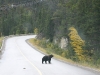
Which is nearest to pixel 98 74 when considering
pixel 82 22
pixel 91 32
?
pixel 91 32

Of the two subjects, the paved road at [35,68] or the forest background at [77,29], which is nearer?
the paved road at [35,68]

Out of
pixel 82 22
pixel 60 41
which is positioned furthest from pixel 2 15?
pixel 82 22

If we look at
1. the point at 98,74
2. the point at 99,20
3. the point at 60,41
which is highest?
the point at 99,20

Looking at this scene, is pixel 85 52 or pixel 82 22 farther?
pixel 82 22

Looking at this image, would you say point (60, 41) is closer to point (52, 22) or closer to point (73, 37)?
point (52, 22)

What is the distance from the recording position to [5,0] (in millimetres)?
130000

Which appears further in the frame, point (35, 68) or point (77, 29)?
point (77, 29)

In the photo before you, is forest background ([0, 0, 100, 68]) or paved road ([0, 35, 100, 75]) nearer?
paved road ([0, 35, 100, 75])

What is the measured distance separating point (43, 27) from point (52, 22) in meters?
7.49

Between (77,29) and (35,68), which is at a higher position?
(77,29)

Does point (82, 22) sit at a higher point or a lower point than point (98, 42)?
higher

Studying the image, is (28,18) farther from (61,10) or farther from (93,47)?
(93,47)

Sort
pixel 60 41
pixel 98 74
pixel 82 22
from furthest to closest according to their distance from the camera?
pixel 60 41
pixel 82 22
pixel 98 74

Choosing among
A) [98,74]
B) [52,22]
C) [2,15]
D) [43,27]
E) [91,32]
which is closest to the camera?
[98,74]
